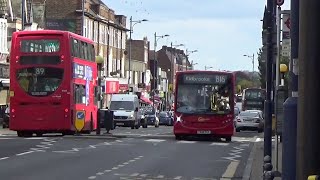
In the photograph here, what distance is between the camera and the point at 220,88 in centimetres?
3288

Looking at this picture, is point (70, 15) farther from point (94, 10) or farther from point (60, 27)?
point (94, 10)

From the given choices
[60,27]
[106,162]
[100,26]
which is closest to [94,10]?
[100,26]

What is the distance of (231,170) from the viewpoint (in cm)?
1903

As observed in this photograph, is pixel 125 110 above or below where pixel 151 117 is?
above

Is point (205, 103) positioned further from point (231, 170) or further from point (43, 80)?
point (231, 170)

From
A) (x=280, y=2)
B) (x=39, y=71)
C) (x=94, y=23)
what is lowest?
(x=39, y=71)

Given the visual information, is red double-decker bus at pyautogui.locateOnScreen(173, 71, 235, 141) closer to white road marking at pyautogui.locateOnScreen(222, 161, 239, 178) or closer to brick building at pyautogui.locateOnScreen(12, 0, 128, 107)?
white road marking at pyautogui.locateOnScreen(222, 161, 239, 178)

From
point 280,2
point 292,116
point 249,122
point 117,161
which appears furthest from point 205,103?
point 292,116

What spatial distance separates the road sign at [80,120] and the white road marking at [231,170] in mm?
11987

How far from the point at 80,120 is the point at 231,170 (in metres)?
14.7

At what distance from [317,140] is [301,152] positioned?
21cm

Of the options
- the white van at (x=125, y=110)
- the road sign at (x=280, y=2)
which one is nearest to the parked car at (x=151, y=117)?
the white van at (x=125, y=110)

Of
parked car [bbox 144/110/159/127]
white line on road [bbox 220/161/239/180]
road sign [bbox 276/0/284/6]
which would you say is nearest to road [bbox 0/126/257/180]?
white line on road [bbox 220/161/239/180]

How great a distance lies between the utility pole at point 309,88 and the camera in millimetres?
6953
